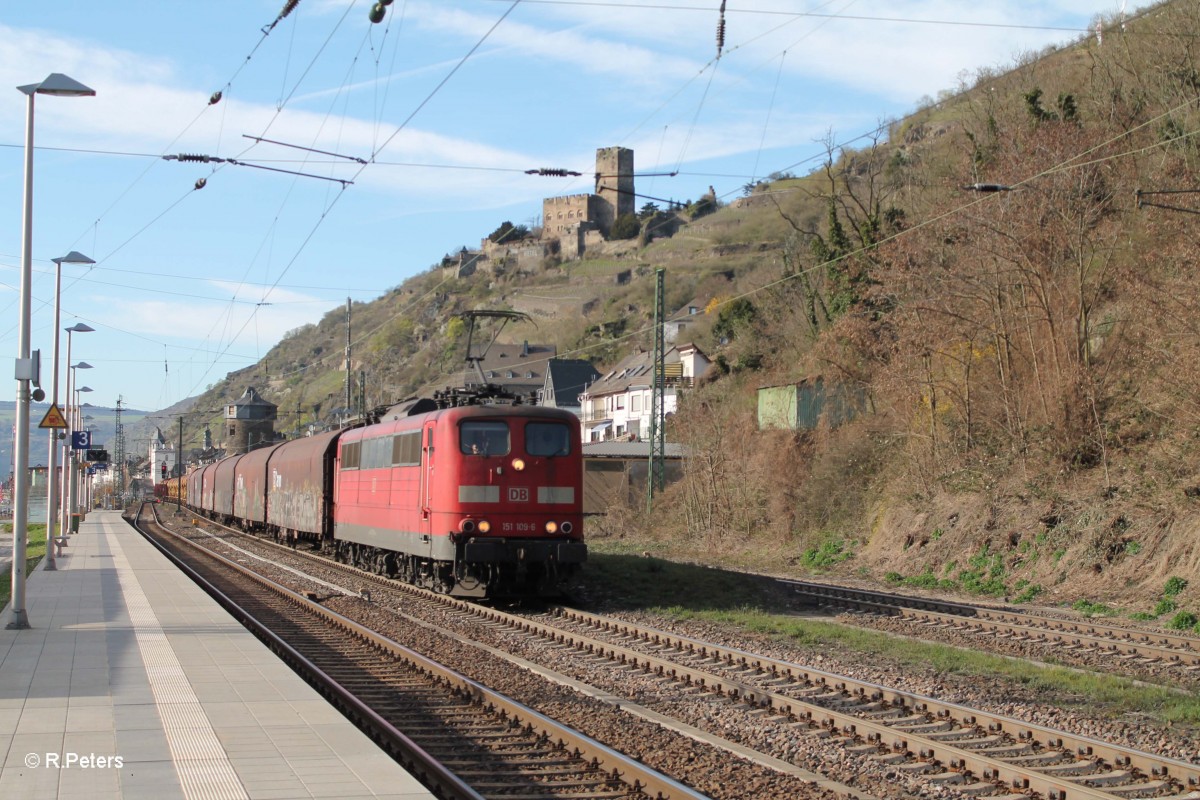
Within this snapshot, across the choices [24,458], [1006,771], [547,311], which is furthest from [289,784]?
[547,311]

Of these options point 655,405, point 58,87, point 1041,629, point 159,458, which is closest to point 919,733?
point 1041,629

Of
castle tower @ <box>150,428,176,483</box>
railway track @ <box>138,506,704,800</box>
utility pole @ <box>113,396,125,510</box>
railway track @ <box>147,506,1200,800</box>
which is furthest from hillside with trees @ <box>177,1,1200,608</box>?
castle tower @ <box>150,428,176,483</box>

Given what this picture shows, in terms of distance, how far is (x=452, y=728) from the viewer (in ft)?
32.0

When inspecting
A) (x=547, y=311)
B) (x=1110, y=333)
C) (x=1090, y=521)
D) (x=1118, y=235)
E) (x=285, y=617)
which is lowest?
(x=285, y=617)

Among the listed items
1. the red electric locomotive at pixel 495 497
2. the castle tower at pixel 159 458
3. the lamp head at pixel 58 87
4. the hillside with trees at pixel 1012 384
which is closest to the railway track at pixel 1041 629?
the hillside with trees at pixel 1012 384

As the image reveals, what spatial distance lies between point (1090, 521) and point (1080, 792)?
48.3 feet

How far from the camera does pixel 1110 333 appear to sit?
2303 cm

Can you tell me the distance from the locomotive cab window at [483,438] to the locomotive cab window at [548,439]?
414mm

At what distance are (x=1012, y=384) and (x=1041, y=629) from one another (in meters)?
10.4

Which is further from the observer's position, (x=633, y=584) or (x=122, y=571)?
(x=122, y=571)

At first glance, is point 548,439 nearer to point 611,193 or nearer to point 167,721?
point 167,721

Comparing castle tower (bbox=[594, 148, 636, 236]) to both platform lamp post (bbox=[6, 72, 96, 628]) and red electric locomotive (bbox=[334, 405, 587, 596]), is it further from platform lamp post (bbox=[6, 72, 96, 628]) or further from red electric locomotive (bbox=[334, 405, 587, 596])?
platform lamp post (bbox=[6, 72, 96, 628])

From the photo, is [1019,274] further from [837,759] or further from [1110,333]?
[837,759]

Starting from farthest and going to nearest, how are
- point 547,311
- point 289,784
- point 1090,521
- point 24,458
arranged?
point 547,311 → point 1090,521 → point 24,458 → point 289,784
